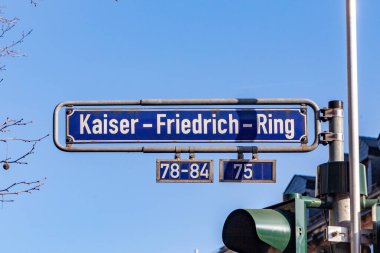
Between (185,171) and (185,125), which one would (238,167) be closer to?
(185,171)

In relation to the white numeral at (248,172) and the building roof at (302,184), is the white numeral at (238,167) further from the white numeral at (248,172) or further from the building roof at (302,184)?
the building roof at (302,184)

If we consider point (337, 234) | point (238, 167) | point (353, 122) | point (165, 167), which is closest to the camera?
→ point (337, 234)

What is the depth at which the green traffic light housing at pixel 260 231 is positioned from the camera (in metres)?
9.27

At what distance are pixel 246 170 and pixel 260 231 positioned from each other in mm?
2217

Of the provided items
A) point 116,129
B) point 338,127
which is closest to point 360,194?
point 338,127

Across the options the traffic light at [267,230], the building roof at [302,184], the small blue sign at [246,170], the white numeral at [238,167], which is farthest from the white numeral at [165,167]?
the building roof at [302,184]

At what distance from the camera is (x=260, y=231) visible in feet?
30.3

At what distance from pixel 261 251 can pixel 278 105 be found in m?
2.69

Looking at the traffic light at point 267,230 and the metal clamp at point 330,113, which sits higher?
the metal clamp at point 330,113

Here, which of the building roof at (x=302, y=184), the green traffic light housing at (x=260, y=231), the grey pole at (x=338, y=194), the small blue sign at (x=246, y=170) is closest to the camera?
the green traffic light housing at (x=260, y=231)

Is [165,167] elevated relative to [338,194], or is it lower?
elevated

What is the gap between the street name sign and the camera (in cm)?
1159

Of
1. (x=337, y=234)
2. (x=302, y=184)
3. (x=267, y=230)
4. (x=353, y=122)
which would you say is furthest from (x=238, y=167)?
(x=302, y=184)

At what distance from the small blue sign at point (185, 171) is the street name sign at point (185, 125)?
0.80ft
